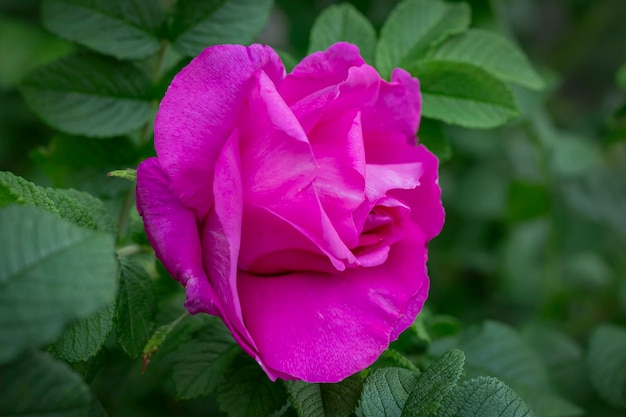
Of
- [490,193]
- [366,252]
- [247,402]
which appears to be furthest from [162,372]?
[490,193]

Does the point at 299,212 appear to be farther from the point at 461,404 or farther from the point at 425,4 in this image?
the point at 425,4

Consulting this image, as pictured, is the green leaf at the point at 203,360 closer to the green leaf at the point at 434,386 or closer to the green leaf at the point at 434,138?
the green leaf at the point at 434,386

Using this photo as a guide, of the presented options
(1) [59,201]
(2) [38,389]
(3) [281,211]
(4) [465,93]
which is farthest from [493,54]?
(2) [38,389]

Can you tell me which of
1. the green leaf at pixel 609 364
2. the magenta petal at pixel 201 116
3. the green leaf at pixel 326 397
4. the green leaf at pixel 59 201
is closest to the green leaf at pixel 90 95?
the green leaf at pixel 59 201

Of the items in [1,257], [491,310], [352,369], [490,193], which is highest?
[1,257]

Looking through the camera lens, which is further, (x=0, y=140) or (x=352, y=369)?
(x=0, y=140)

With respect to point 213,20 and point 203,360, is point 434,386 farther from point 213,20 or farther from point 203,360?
point 213,20
